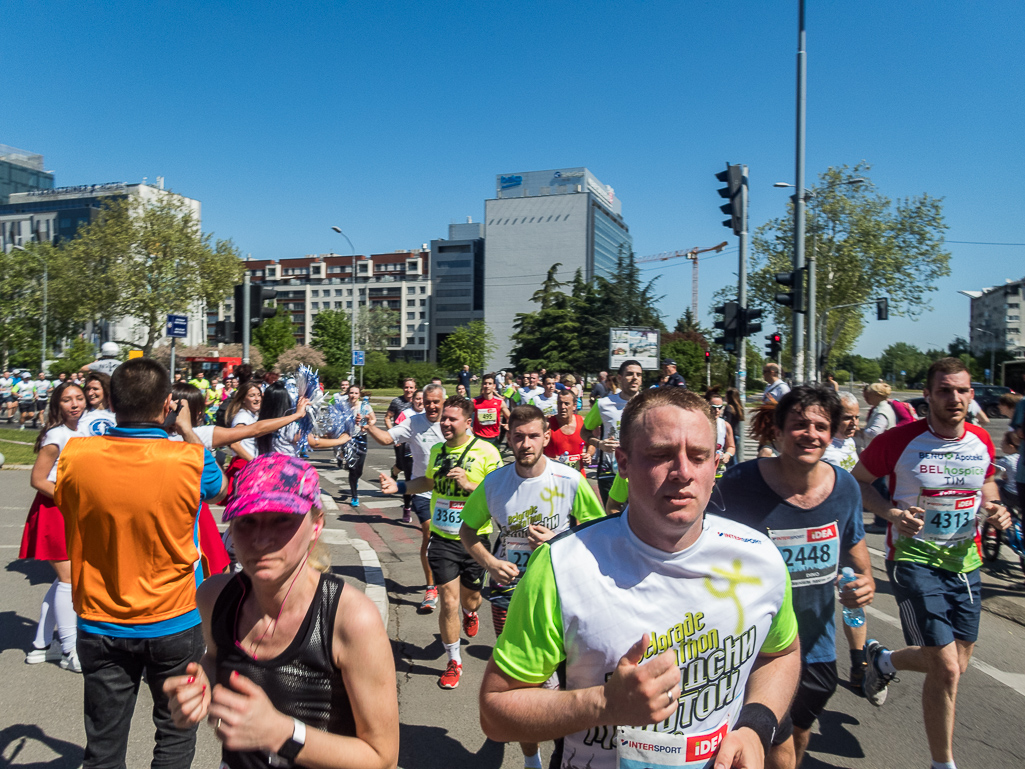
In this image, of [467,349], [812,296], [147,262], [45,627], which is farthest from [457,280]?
[45,627]

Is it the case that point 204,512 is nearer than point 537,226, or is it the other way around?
point 204,512

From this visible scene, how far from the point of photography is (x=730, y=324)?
14.8 meters

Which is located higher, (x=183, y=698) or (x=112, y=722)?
(x=183, y=698)

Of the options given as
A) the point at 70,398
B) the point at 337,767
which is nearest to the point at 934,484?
the point at 337,767

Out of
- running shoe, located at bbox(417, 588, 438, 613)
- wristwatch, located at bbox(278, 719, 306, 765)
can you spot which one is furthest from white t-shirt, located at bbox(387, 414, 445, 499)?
wristwatch, located at bbox(278, 719, 306, 765)

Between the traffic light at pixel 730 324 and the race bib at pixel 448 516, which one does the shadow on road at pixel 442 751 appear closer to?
the race bib at pixel 448 516

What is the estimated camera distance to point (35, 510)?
505 centimetres

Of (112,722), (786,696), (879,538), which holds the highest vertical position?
(786,696)

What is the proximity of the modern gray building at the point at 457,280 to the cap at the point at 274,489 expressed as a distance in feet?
440

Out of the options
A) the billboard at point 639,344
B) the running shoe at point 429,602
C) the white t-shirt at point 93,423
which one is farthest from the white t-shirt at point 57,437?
the billboard at point 639,344

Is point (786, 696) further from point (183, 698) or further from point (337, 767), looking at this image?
point (183, 698)

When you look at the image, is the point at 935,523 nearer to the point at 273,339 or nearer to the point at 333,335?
the point at 273,339

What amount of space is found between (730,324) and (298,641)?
1389cm

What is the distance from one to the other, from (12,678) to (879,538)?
988 cm
